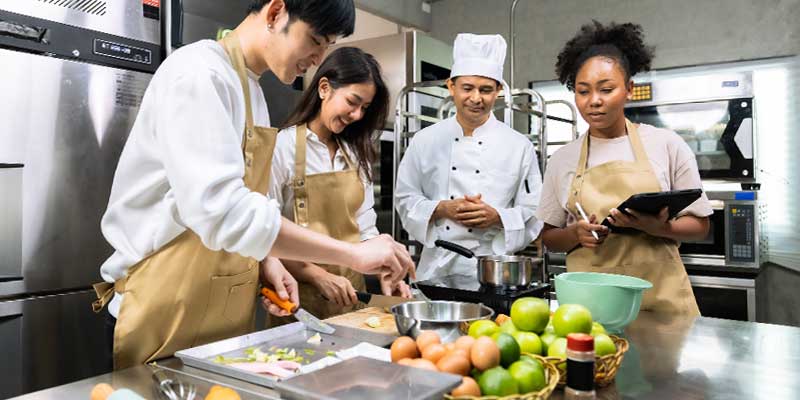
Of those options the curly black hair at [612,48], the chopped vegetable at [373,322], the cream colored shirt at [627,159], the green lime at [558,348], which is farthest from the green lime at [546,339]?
the curly black hair at [612,48]

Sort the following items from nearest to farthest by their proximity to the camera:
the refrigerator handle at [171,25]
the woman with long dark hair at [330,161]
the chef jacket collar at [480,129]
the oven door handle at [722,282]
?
the woman with long dark hair at [330,161]
the refrigerator handle at [171,25]
the chef jacket collar at [480,129]
the oven door handle at [722,282]

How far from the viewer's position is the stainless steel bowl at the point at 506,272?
4.76ft

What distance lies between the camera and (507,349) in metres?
0.87

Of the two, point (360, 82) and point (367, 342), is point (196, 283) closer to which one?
point (367, 342)

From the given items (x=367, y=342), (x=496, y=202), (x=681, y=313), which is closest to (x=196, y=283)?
(x=367, y=342)

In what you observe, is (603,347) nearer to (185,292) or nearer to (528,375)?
(528,375)

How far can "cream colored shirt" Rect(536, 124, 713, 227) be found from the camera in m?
1.86

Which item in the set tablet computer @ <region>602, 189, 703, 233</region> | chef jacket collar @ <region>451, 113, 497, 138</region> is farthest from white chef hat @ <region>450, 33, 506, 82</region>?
tablet computer @ <region>602, 189, 703, 233</region>

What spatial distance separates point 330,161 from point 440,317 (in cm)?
88

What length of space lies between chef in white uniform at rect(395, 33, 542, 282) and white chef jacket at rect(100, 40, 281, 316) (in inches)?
57.0

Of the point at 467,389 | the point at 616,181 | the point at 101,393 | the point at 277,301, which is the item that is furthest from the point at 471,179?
the point at 101,393

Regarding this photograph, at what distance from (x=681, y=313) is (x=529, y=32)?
131 inches

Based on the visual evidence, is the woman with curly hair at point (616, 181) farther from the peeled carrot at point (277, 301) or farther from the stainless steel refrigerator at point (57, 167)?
the stainless steel refrigerator at point (57, 167)

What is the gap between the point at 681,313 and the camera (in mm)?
1722
